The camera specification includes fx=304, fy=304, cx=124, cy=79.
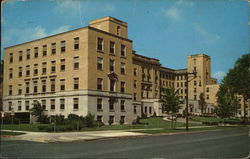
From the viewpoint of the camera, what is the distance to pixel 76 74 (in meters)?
47.1

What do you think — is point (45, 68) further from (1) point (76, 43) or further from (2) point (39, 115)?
(2) point (39, 115)

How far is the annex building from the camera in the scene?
46.3 metres

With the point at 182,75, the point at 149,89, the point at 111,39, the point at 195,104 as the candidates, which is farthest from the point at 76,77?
the point at 182,75

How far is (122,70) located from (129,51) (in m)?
3.92

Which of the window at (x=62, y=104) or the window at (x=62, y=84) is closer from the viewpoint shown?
the window at (x=62, y=104)

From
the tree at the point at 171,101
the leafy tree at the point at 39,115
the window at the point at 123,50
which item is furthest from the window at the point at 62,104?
the tree at the point at 171,101

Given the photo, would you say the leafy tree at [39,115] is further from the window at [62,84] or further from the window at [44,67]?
the window at [44,67]

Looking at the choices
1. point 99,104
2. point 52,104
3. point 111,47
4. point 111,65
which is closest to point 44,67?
point 52,104

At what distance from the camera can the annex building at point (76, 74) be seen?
1822 inches

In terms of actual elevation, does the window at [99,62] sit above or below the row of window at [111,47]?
below

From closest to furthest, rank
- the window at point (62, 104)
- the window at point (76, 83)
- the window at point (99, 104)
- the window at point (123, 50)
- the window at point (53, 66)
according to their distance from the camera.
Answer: the window at point (76, 83)
the window at point (99, 104)
the window at point (62, 104)
the window at point (53, 66)
the window at point (123, 50)

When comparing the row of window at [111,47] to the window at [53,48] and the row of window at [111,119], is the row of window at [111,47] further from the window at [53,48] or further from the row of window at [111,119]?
the row of window at [111,119]

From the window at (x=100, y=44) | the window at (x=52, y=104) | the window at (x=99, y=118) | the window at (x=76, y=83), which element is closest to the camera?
the window at (x=99, y=118)

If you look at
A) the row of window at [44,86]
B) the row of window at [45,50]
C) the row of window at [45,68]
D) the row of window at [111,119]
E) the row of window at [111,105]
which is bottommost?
the row of window at [111,119]
